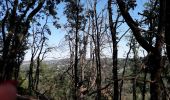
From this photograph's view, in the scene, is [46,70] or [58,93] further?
[46,70]

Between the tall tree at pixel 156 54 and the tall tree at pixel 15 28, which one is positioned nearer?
the tall tree at pixel 156 54

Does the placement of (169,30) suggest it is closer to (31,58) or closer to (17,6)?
(17,6)

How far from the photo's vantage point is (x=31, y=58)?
124ft

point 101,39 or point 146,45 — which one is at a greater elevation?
point 101,39

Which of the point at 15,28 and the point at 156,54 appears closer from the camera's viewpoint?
the point at 156,54

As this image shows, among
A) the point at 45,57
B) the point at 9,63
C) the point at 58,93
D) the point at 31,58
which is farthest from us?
the point at 58,93

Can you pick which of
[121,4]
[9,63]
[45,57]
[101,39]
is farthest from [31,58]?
[121,4]

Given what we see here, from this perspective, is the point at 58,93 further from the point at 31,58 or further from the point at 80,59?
the point at 80,59

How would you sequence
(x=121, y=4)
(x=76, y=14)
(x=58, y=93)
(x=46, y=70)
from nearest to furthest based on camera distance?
(x=121, y=4) < (x=76, y=14) < (x=58, y=93) < (x=46, y=70)

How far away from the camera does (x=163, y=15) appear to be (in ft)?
13.2

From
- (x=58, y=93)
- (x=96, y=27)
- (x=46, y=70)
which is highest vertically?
(x=96, y=27)

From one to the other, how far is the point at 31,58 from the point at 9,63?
20.7 m

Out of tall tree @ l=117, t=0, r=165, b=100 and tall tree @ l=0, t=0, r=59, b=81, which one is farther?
tall tree @ l=0, t=0, r=59, b=81

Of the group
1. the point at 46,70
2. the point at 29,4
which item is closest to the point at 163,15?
the point at 29,4
